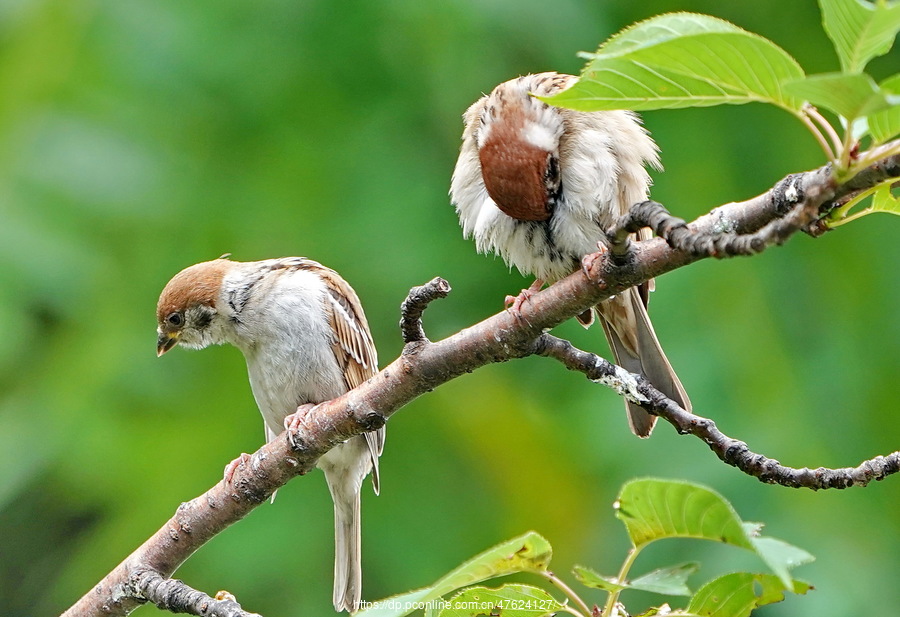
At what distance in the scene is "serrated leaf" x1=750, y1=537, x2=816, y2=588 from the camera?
4.64ft

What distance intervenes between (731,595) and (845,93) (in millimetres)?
989

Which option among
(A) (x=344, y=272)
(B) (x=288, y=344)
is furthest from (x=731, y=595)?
(A) (x=344, y=272)

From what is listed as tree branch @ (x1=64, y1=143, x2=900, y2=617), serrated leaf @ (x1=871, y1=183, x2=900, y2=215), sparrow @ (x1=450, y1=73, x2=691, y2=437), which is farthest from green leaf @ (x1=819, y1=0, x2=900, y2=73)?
sparrow @ (x1=450, y1=73, x2=691, y2=437)

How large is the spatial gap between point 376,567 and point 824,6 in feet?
15.5

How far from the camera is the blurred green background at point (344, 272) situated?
5.06 metres

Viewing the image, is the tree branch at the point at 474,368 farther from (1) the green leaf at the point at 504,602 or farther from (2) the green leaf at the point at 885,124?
(1) the green leaf at the point at 504,602

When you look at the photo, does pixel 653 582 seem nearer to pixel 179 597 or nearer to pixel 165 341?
pixel 179 597

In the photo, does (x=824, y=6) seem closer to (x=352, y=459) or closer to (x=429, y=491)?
(x=352, y=459)

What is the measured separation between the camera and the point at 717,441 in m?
2.56

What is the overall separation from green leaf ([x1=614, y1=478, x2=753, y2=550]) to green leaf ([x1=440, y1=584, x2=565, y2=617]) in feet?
0.90

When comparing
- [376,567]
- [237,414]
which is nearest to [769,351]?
[376,567]

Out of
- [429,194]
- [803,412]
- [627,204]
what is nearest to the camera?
[627,204]

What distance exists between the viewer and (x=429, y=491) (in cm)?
565

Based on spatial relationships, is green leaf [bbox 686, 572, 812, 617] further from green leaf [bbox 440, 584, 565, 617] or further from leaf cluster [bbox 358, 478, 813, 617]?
green leaf [bbox 440, 584, 565, 617]
